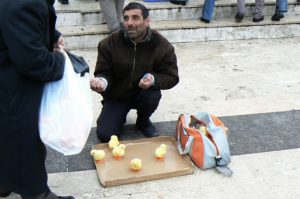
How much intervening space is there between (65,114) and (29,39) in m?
0.51

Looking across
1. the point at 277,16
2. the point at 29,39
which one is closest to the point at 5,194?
the point at 29,39

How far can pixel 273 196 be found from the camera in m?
3.03

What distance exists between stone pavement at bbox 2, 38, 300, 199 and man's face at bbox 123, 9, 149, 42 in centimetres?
94

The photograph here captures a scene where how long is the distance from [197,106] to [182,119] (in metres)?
0.88

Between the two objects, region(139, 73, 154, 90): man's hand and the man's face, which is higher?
the man's face

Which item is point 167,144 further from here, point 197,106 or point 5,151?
point 5,151

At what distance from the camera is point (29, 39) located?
2.07 m

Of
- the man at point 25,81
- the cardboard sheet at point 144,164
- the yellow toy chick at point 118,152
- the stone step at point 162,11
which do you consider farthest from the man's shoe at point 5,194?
the stone step at point 162,11

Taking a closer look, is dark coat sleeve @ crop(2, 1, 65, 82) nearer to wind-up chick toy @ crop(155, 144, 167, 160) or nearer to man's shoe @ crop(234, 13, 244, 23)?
wind-up chick toy @ crop(155, 144, 167, 160)

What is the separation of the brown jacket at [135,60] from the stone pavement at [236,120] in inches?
22.7

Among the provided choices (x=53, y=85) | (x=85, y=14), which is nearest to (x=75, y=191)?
(x=53, y=85)

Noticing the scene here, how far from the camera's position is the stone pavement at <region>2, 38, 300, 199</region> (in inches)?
121

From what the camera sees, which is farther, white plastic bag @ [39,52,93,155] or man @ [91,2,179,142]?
man @ [91,2,179,142]

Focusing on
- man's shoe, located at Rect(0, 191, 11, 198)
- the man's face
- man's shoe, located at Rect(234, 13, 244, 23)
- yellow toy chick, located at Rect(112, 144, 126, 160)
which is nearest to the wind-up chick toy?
yellow toy chick, located at Rect(112, 144, 126, 160)
